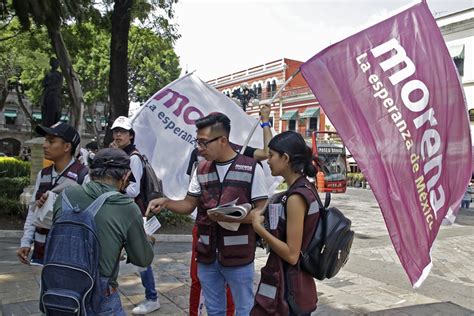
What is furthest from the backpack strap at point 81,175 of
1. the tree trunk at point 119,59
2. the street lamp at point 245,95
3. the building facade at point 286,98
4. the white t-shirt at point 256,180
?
the building facade at point 286,98

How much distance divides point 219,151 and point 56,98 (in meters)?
9.20

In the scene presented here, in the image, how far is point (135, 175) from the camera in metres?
3.67

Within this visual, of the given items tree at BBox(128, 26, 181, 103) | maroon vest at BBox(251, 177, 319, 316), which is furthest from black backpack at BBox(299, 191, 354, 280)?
tree at BBox(128, 26, 181, 103)

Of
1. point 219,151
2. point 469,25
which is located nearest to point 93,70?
point 469,25

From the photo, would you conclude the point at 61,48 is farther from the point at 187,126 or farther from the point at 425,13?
the point at 425,13

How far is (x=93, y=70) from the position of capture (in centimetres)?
2684

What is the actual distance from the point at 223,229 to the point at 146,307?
1.75 meters

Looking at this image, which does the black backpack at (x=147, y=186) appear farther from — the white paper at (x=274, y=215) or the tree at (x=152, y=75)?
the tree at (x=152, y=75)

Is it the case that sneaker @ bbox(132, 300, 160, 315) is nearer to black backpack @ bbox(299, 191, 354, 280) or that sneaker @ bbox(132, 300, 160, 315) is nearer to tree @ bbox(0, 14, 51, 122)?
black backpack @ bbox(299, 191, 354, 280)

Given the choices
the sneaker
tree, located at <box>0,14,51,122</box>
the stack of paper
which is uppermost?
tree, located at <box>0,14,51,122</box>

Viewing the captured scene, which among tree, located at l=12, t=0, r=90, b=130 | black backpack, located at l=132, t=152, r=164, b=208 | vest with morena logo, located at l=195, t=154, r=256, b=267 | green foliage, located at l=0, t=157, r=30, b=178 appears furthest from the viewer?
green foliage, located at l=0, t=157, r=30, b=178

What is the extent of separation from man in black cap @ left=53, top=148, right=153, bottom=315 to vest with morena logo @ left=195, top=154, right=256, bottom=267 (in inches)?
28.4

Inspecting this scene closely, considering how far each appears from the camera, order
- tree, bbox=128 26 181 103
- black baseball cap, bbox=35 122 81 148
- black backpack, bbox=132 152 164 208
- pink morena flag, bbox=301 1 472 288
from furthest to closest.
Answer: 1. tree, bbox=128 26 181 103
2. black backpack, bbox=132 152 164 208
3. black baseball cap, bbox=35 122 81 148
4. pink morena flag, bbox=301 1 472 288

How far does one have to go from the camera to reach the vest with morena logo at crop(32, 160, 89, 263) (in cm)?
298
